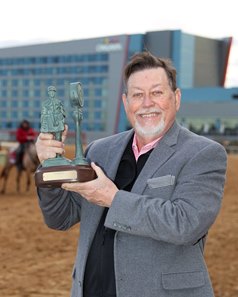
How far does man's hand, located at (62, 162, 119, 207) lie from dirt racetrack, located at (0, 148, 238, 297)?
3.41 meters

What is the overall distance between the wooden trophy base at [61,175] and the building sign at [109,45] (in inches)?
2613

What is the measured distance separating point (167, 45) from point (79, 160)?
6536 cm

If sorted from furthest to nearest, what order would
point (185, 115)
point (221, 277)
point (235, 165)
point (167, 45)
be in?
point (167, 45) < point (185, 115) < point (235, 165) < point (221, 277)

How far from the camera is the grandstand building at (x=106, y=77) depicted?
6078cm

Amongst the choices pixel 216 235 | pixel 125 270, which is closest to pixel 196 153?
pixel 125 270

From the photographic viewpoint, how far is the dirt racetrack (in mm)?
5484

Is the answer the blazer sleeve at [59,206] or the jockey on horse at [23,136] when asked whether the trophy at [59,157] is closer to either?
the blazer sleeve at [59,206]

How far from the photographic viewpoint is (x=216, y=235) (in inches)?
328

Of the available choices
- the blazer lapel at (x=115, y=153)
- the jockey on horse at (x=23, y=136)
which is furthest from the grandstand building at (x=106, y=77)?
the blazer lapel at (x=115, y=153)

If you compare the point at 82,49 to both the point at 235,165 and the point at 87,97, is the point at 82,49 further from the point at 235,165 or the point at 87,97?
the point at 235,165

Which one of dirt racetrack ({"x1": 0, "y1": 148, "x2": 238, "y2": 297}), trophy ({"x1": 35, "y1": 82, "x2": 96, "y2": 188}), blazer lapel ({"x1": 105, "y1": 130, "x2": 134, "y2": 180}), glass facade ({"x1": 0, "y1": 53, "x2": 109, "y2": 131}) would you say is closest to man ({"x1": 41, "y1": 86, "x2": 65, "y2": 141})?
trophy ({"x1": 35, "y1": 82, "x2": 96, "y2": 188})

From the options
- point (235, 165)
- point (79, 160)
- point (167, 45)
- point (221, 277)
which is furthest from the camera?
point (167, 45)

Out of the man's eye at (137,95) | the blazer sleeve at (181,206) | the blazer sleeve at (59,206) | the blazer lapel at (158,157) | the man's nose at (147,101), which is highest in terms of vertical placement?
the man's eye at (137,95)

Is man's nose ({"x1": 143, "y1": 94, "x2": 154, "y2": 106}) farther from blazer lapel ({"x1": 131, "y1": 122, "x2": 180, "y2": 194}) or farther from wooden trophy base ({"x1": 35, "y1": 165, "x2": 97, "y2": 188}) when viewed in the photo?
wooden trophy base ({"x1": 35, "y1": 165, "x2": 97, "y2": 188})
